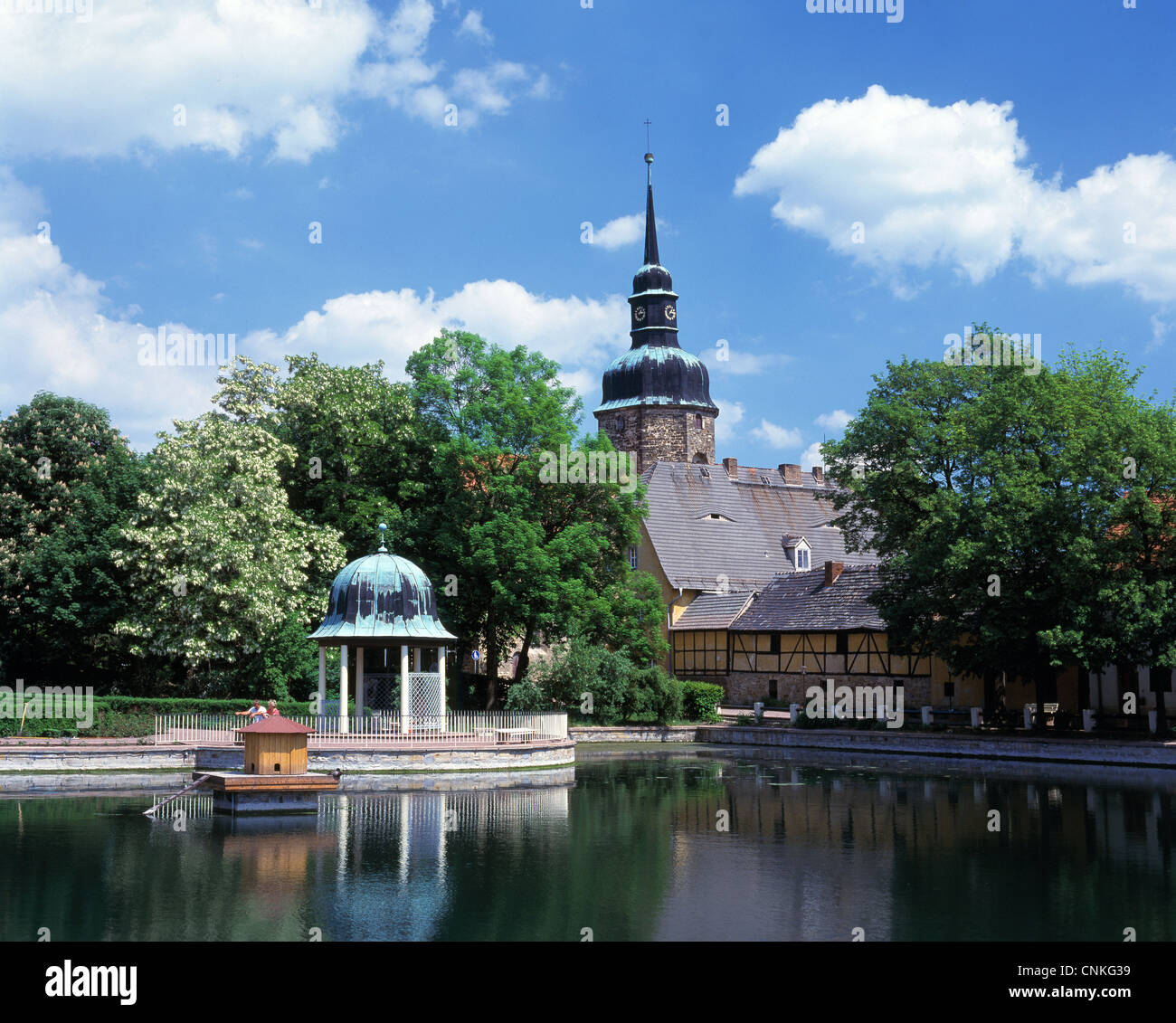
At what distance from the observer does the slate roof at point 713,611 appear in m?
59.1

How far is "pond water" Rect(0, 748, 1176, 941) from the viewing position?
645 inches

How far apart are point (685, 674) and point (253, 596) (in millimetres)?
26807

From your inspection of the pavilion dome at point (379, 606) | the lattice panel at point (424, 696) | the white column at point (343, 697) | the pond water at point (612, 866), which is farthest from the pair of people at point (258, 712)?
the lattice panel at point (424, 696)

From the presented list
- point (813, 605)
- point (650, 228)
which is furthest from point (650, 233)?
point (813, 605)

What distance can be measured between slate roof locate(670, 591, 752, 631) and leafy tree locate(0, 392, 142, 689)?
27018 millimetres

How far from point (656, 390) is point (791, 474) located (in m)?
12.5

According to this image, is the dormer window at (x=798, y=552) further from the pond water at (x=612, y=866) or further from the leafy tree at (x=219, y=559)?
the pond water at (x=612, y=866)

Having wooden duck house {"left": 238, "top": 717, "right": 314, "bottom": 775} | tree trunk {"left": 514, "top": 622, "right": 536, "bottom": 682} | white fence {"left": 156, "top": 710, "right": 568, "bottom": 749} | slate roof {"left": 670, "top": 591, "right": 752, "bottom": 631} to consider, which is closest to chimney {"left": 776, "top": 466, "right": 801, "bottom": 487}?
slate roof {"left": 670, "top": 591, "right": 752, "bottom": 631}

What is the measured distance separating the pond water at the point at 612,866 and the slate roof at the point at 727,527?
3082 cm

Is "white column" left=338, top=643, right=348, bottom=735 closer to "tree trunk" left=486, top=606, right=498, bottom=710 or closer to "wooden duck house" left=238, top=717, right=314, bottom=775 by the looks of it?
"wooden duck house" left=238, top=717, right=314, bottom=775

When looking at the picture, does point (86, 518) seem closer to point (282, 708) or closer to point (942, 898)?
point (282, 708)

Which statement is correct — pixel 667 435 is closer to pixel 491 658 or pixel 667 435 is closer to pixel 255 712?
pixel 491 658
